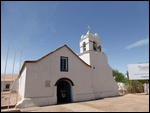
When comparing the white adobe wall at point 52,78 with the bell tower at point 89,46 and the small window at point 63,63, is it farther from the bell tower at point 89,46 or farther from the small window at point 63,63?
the bell tower at point 89,46

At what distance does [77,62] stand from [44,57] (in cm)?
408

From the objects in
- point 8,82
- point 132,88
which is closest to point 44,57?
point 132,88

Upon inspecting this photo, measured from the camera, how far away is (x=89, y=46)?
735 inches

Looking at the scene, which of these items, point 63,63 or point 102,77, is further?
point 102,77

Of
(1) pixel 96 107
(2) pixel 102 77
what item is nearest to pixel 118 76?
(2) pixel 102 77

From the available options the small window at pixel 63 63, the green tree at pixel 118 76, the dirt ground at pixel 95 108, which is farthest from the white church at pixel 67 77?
the green tree at pixel 118 76

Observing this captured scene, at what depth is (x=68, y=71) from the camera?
14.6 metres

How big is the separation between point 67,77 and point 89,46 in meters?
6.40

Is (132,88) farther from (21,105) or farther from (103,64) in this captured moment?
(21,105)

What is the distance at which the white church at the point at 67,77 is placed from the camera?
12403 millimetres

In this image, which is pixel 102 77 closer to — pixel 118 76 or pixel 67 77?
pixel 67 77

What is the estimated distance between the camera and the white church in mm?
12403

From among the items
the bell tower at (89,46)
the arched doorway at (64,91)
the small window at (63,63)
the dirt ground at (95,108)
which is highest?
the bell tower at (89,46)

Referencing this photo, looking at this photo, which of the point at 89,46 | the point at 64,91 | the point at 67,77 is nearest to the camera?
the point at 67,77
